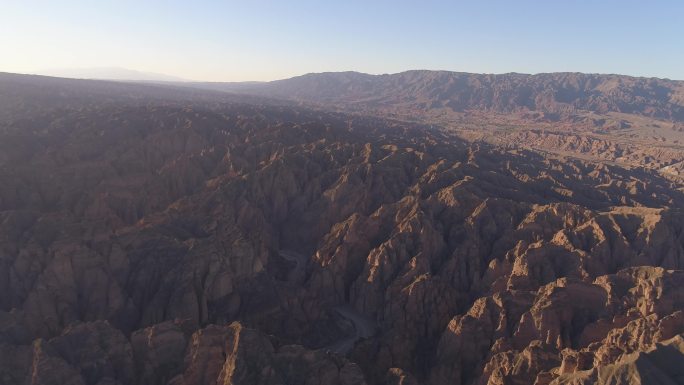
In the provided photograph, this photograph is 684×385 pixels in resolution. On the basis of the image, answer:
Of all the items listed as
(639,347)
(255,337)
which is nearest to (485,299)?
(639,347)

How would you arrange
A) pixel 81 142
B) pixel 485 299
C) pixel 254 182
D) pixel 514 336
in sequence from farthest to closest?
pixel 81 142 → pixel 254 182 → pixel 485 299 → pixel 514 336

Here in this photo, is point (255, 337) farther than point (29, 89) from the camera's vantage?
No

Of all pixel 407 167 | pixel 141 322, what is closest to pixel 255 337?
pixel 141 322

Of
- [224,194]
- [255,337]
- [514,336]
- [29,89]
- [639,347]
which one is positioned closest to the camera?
[255,337]

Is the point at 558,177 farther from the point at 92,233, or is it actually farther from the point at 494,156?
the point at 92,233

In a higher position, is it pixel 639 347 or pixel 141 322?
pixel 639 347

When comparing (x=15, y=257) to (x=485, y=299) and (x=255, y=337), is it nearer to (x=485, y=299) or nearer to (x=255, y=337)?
(x=255, y=337)
